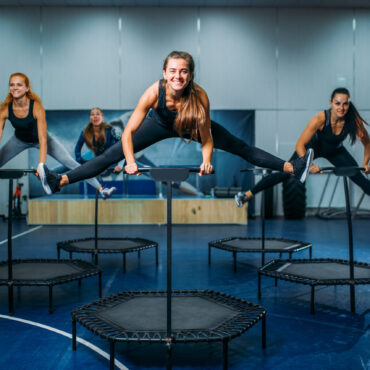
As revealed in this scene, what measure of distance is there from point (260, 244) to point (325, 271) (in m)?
1.10

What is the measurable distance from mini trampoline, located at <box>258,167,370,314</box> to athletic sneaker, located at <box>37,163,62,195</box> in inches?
55.5

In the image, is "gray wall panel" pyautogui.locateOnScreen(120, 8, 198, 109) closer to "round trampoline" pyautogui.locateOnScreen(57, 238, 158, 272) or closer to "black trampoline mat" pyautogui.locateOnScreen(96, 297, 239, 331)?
"round trampoline" pyautogui.locateOnScreen(57, 238, 158, 272)

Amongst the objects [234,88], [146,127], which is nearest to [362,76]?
[234,88]

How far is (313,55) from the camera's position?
311 inches

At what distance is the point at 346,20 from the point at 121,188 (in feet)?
17.7

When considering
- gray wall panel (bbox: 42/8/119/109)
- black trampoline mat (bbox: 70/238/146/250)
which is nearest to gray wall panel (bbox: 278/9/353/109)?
gray wall panel (bbox: 42/8/119/109)

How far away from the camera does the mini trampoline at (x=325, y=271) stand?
2445 millimetres

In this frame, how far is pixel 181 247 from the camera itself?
4660 mm

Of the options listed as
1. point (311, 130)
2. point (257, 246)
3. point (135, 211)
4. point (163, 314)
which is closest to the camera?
point (163, 314)

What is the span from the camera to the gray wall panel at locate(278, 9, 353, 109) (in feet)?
25.8

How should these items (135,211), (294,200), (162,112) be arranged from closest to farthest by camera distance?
(162,112) < (135,211) < (294,200)

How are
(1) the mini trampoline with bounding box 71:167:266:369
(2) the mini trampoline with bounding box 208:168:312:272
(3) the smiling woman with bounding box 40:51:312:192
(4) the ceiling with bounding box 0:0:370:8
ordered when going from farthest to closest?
(4) the ceiling with bounding box 0:0:370:8 < (2) the mini trampoline with bounding box 208:168:312:272 < (3) the smiling woman with bounding box 40:51:312:192 < (1) the mini trampoline with bounding box 71:167:266:369

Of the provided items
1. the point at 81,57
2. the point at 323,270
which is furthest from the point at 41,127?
the point at 81,57

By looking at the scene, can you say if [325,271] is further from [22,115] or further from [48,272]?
[22,115]
